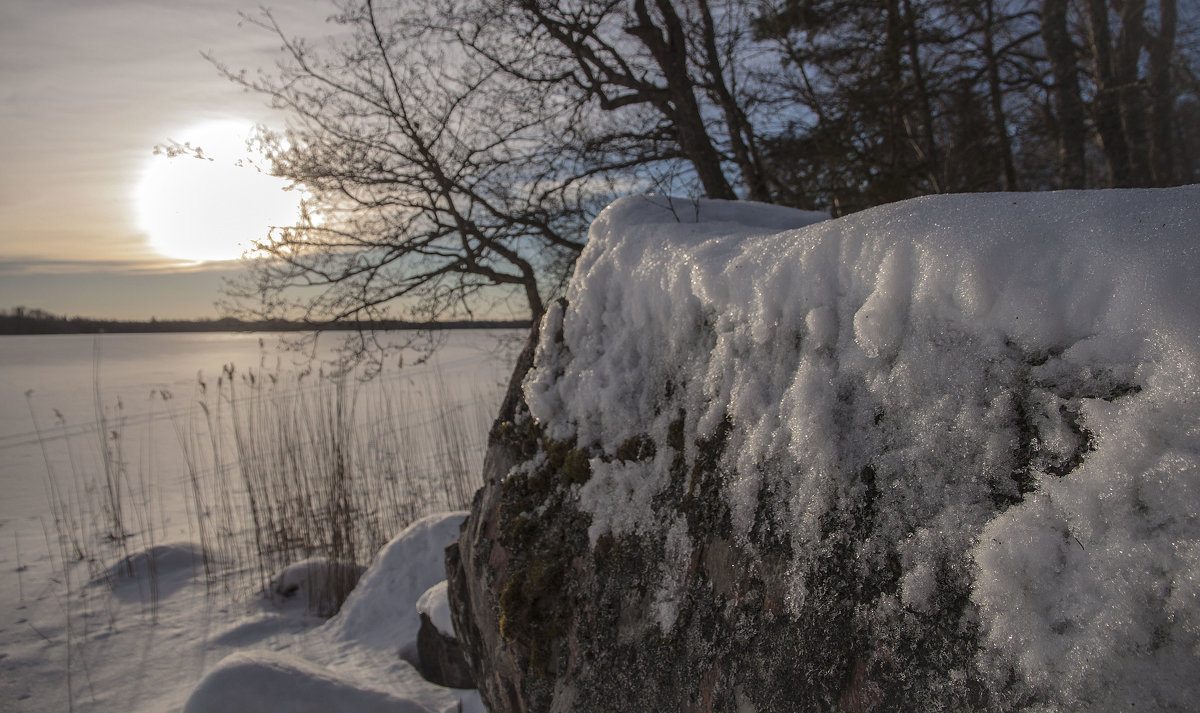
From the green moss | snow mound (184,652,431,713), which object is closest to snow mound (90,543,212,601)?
snow mound (184,652,431,713)

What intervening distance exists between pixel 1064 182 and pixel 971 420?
19.2 feet

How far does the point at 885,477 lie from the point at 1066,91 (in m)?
6.07

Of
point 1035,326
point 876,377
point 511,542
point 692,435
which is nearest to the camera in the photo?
point 1035,326

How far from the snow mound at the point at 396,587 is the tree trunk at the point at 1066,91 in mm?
5531

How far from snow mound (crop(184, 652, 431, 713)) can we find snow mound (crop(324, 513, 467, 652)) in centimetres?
109

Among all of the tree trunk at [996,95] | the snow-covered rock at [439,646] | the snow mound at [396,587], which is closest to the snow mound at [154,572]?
the snow mound at [396,587]

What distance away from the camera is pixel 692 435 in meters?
1.25

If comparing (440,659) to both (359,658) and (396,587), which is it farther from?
(396,587)

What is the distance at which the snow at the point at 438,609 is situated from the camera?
288 centimetres

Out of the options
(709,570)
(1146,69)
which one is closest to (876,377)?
(709,570)

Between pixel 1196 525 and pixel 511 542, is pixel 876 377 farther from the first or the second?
pixel 511 542

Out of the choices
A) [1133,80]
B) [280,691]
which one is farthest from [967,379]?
[1133,80]

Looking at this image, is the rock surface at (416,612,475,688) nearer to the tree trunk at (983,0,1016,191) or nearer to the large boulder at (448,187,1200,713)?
the large boulder at (448,187,1200,713)

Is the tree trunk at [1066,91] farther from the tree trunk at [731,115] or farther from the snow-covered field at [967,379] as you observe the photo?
the snow-covered field at [967,379]
